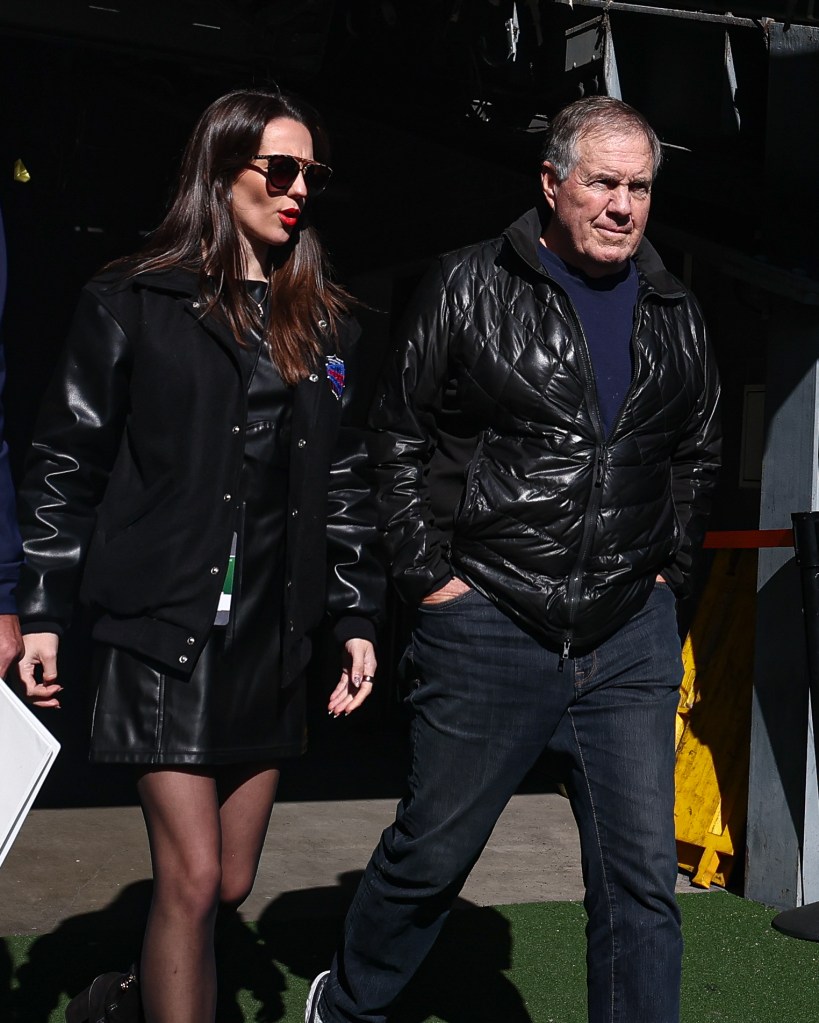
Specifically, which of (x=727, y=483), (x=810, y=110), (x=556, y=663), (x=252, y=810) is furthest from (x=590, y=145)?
(x=727, y=483)

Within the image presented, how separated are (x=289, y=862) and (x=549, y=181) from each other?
309 centimetres

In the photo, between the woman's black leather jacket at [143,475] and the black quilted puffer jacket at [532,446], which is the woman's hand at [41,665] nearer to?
the woman's black leather jacket at [143,475]

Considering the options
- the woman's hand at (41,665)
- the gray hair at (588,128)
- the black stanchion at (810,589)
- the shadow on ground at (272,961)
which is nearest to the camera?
the woman's hand at (41,665)

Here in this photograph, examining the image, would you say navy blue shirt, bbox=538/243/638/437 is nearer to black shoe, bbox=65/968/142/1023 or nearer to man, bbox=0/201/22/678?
man, bbox=0/201/22/678

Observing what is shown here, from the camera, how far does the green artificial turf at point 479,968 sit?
12.7ft

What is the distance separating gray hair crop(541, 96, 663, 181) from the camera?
126 inches

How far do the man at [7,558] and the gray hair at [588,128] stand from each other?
1284 millimetres

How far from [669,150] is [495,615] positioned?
256cm

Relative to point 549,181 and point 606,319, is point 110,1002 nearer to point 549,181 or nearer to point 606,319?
point 606,319

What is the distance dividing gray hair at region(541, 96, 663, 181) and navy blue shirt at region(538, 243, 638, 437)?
8.4 inches

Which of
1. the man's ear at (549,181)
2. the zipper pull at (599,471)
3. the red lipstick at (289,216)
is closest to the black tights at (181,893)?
the zipper pull at (599,471)

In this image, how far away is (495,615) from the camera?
124 inches

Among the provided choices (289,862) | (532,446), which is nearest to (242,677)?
(532,446)

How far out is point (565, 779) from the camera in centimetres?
326
